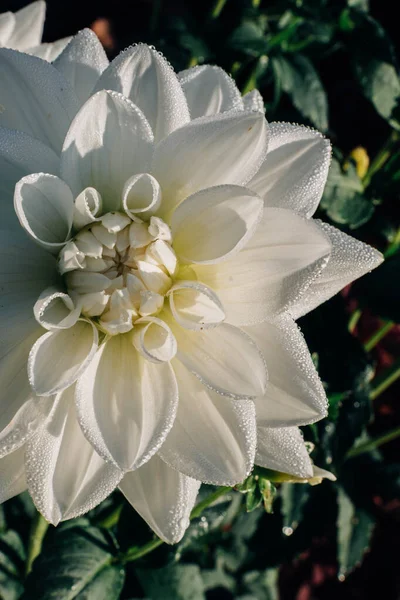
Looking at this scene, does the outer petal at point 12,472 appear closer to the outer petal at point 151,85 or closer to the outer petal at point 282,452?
the outer petal at point 282,452

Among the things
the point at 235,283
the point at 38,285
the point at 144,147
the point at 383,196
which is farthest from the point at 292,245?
the point at 383,196

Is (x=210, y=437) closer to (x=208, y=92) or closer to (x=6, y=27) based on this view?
(x=208, y=92)

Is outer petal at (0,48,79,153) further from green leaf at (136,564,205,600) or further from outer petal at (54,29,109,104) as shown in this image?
green leaf at (136,564,205,600)

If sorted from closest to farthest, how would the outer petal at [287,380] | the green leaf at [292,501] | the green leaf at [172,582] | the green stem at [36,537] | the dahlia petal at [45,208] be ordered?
the dahlia petal at [45,208] → the outer petal at [287,380] → the green stem at [36,537] → the green leaf at [172,582] → the green leaf at [292,501]

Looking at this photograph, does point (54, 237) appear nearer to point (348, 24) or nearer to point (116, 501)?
point (116, 501)

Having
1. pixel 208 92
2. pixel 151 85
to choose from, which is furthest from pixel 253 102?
pixel 151 85

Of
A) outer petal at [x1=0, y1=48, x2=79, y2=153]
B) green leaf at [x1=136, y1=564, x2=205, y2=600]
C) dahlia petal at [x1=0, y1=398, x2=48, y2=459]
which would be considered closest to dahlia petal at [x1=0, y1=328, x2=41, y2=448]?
dahlia petal at [x1=0, y1=398, x2=48, y2=459]

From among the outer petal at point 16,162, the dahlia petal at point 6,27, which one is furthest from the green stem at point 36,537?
the dahlia petal at point 6,27
